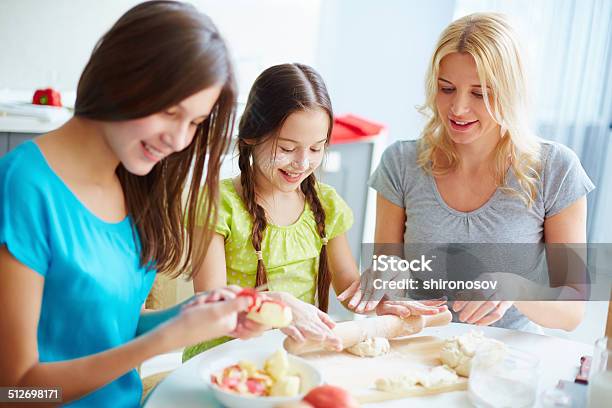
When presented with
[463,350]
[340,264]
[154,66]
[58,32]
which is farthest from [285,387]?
[58,32]

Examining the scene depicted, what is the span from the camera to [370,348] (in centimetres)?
129

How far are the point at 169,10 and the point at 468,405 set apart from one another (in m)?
0.77

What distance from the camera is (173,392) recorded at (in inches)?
43.8

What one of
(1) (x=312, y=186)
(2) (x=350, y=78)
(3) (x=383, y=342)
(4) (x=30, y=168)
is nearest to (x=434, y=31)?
(2) (x=350, y=78)

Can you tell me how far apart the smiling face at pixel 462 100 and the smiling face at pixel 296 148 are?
30cm

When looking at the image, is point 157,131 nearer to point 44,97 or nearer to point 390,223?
point 390,223

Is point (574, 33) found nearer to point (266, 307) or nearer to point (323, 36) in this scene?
point (323, 36)

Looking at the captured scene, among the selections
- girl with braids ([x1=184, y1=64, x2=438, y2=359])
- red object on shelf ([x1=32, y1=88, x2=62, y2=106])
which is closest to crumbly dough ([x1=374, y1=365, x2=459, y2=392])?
girl with braids ([x1=184, y1=64, x2=438, y2=359])

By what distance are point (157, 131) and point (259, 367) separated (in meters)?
0.41

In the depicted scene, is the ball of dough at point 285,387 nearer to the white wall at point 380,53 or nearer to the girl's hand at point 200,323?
the girl's hand at point 200,323

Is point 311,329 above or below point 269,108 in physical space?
below

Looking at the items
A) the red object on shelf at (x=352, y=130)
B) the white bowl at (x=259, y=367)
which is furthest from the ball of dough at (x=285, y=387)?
the red object on shelf at (x=352, y=130)

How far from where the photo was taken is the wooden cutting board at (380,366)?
3.81ft

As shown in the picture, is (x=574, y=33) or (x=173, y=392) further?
(x=574, y=33)
